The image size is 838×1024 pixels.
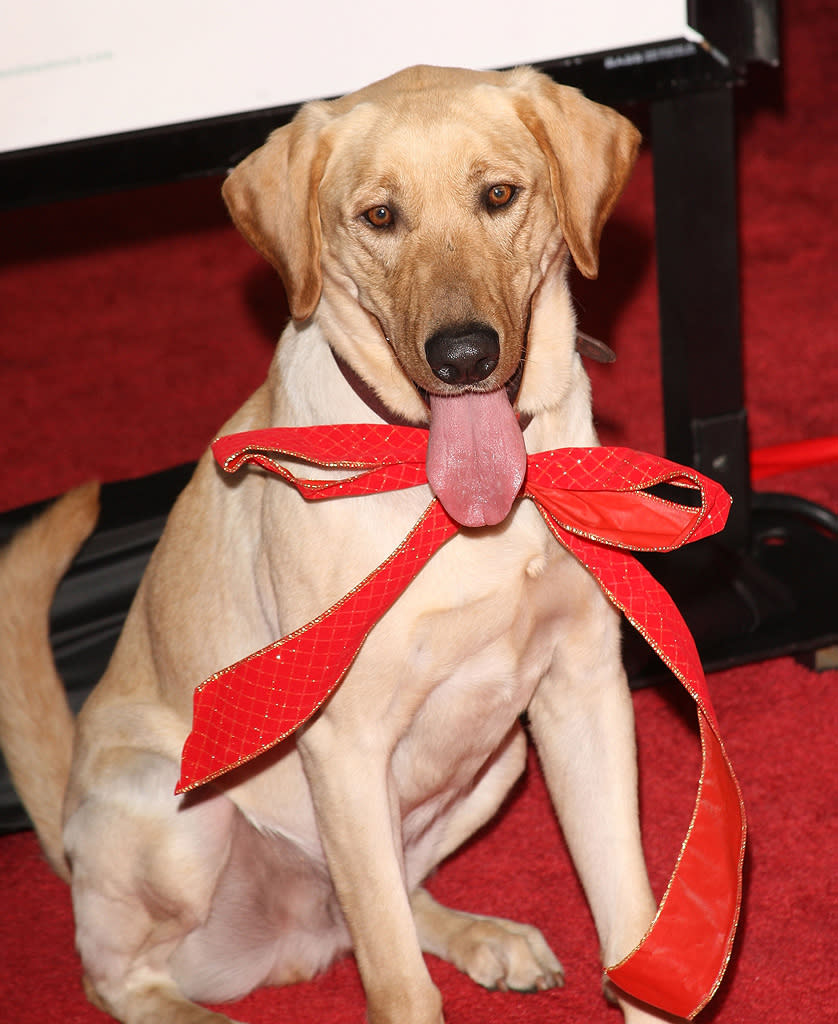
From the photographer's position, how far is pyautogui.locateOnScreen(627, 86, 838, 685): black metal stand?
254 centimetres

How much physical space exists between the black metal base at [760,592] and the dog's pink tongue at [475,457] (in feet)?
3.30

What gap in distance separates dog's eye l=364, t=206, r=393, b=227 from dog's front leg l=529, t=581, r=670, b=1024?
2.03 ft

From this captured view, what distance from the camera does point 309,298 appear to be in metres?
1.80

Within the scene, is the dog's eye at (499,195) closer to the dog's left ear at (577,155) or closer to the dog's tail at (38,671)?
the dog's left ear at (577,155)

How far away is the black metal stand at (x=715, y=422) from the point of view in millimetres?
2543

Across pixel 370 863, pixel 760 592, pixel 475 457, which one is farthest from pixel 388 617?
pixel 760 592

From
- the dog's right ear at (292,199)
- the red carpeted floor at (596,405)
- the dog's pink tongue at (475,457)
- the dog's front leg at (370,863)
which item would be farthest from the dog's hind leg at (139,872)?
the dog's right ear at (292,199)

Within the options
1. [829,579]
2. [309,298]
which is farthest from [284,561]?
[829,579]

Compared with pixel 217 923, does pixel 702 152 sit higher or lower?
higher

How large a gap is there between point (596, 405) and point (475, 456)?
79.6 inches

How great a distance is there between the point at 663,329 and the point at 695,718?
835mm

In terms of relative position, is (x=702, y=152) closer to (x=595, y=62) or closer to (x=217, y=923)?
(x=595, y=62)

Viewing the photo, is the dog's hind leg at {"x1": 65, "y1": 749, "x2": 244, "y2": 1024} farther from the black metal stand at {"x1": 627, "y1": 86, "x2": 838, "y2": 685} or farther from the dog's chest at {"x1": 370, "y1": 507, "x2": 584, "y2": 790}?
the black metal stand at {"x1": 627, "y1": 86, "x2": 838, "y2": 685}

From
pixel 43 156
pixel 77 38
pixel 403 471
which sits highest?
pixel 77 38
